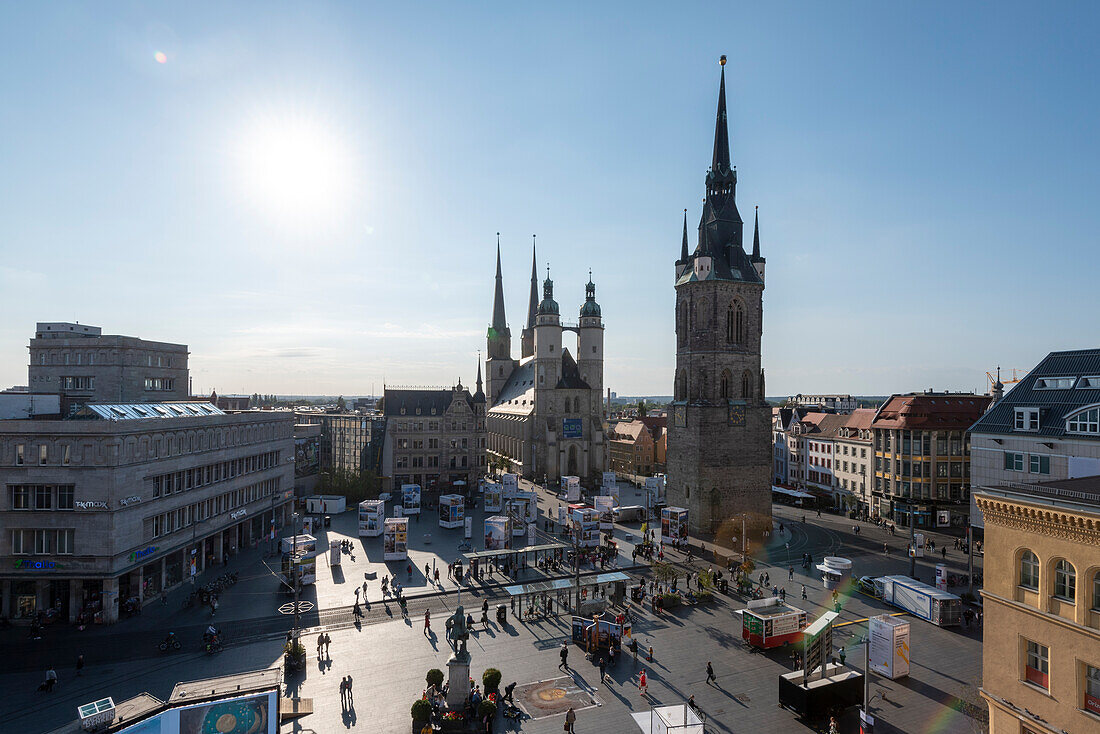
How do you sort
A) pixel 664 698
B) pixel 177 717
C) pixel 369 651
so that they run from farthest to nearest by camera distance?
1. pixel 369 651
2. pixel 664 698
3. pixel 177 717

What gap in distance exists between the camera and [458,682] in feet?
80.7

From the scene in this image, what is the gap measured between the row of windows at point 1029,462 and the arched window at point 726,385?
76.4 feet

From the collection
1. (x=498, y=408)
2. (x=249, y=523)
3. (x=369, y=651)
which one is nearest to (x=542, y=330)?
(x=498, y=408)

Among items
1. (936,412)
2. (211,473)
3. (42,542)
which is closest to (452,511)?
(211,473)

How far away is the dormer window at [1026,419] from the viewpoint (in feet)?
131

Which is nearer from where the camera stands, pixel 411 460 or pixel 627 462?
pixel 411 460

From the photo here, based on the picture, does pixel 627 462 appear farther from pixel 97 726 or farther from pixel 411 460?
pixel 97 726

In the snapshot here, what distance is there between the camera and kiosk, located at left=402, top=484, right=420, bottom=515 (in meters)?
66.8

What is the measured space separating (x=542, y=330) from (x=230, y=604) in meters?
66.2

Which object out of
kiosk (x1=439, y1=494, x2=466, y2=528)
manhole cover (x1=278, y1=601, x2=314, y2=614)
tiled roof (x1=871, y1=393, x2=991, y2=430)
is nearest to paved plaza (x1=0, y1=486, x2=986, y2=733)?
manhole cover (x1=278, y1=601, x2=314, y2=614)

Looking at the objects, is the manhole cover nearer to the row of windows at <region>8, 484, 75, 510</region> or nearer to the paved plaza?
the paved plaza

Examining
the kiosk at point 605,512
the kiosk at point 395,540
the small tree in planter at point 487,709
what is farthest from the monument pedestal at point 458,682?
the kiosk at point 605,512

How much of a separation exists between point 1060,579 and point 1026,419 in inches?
1045

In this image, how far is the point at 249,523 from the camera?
173 ft
